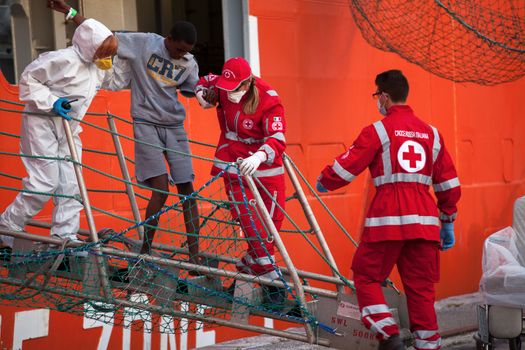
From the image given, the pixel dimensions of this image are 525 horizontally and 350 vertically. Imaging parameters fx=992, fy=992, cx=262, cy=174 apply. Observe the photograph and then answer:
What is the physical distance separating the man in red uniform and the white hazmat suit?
1.50 metres

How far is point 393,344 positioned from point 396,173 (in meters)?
0.95

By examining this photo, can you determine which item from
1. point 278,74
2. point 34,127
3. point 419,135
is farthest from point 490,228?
point 34,127

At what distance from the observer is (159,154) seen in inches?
243

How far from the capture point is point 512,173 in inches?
445

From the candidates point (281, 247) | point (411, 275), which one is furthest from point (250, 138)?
point (411, 275)

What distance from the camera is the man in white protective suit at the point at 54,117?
5582 mm

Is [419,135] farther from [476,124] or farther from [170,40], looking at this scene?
[476,124]

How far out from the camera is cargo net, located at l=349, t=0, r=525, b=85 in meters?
8.86

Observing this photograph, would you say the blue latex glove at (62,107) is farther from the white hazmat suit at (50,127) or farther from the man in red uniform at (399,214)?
the man in red uniform at (399,214)

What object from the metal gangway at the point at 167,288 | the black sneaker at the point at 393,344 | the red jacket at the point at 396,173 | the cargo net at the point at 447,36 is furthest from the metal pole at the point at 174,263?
the cargo net at the point at 447,36

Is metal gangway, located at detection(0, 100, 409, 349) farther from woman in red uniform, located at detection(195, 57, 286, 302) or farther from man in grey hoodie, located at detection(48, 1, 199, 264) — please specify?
man in grey hoodie, located at detection(48, 1, 199, 264)

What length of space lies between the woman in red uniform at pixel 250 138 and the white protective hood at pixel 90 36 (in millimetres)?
726

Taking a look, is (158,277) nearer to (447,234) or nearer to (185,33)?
(185,33)

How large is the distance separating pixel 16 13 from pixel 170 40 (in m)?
1.84
